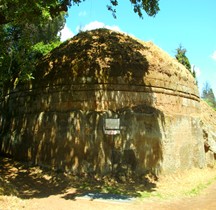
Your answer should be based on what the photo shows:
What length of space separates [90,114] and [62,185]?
2780 millimetres

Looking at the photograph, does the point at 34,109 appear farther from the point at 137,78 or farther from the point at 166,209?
the point at 166,209

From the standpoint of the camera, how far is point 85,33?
44.6 ft

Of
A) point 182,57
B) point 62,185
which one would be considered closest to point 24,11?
point 62,185

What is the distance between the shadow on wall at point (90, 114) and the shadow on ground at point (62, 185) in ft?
1.28

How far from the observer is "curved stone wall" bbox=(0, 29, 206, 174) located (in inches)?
412

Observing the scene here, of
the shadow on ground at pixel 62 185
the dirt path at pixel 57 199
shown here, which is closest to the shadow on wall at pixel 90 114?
the shadow on ground at pixel 62 185

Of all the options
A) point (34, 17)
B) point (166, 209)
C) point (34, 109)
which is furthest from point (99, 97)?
point (166, 209)

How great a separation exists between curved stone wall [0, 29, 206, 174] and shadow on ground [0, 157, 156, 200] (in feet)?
1.45

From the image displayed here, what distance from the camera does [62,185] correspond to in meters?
9.48

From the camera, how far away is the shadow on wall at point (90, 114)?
1040cm

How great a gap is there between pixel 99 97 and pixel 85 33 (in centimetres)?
421

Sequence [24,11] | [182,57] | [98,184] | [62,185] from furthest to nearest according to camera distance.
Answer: [182,57] < [98,184] < [62,185] < [24,11]

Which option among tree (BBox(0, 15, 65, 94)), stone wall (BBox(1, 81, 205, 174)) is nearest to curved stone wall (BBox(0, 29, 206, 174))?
stone wall (BBox(1, 81, 205, 174))

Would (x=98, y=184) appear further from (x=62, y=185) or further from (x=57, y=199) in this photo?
(x=57, y=199)
